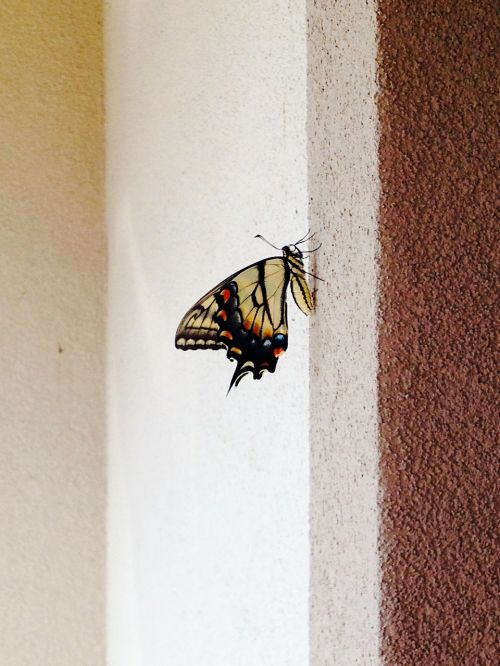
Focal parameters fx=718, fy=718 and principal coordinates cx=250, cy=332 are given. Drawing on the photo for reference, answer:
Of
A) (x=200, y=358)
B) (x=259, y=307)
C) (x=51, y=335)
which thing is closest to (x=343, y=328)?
(x=259, y=307)

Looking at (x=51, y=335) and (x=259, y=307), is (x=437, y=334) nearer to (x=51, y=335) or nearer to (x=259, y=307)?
(x=259, y=307)

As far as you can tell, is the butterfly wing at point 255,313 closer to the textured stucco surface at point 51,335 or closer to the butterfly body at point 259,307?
the butterfly body at point 259,307

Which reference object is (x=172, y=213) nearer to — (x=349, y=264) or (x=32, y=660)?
(x=349, y=264)

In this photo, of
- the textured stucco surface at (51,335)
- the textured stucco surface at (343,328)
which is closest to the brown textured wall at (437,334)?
the textured stucco surface at (343,328)

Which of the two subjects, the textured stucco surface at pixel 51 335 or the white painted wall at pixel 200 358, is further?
the textured stucco surface at pixel 51 335

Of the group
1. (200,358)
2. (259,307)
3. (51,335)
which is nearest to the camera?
(259,307)

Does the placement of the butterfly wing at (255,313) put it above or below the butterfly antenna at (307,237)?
below

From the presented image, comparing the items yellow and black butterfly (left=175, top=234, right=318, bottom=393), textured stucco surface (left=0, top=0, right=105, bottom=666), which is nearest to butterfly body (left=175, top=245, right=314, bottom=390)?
yellow and black butterfly (left=175, top=234, right=318, bottom=393)
